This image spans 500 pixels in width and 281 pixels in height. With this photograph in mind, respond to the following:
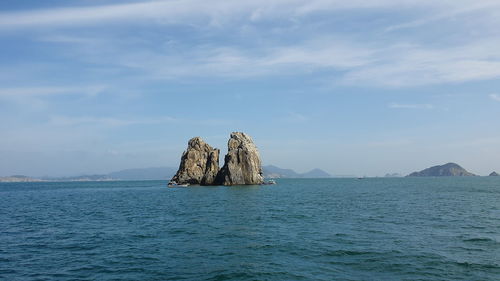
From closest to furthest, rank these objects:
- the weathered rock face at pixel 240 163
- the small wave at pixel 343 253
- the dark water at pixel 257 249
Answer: the dark water at pixel 257 249
the small wave at pixel 343 253
the weathered rock face at pixel 240 163

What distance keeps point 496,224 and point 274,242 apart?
90.5ft

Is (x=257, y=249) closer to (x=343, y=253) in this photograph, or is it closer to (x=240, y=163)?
(x=343, y=253)

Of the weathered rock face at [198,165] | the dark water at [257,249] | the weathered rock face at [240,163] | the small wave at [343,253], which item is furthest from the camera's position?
the weathered rock face at [198,165]

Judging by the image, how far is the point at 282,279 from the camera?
67.7 ft

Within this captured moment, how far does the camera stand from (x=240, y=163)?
5699 inches

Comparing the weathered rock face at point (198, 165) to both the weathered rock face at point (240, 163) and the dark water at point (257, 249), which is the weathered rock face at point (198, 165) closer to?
the weathered rock face at point (240, 163)

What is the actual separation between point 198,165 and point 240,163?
20624mm

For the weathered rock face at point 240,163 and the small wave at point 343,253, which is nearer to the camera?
the small wave at point 343,253

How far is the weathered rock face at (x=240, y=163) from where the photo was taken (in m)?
143

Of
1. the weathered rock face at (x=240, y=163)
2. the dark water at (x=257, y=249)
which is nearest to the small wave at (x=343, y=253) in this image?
the dark water at (x=257, y=249)

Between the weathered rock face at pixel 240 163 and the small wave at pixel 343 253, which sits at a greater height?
the weathered rock face at pixel 240 163

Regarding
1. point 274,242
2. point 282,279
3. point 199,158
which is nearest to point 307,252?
point 274,242

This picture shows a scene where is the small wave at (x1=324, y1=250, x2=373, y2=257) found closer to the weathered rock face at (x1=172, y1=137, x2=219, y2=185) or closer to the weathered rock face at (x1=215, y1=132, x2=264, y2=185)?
the weathered rock face at (x1=215, y1=132, x2=264, y2=185)

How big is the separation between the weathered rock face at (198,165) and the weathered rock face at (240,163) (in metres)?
4.28
